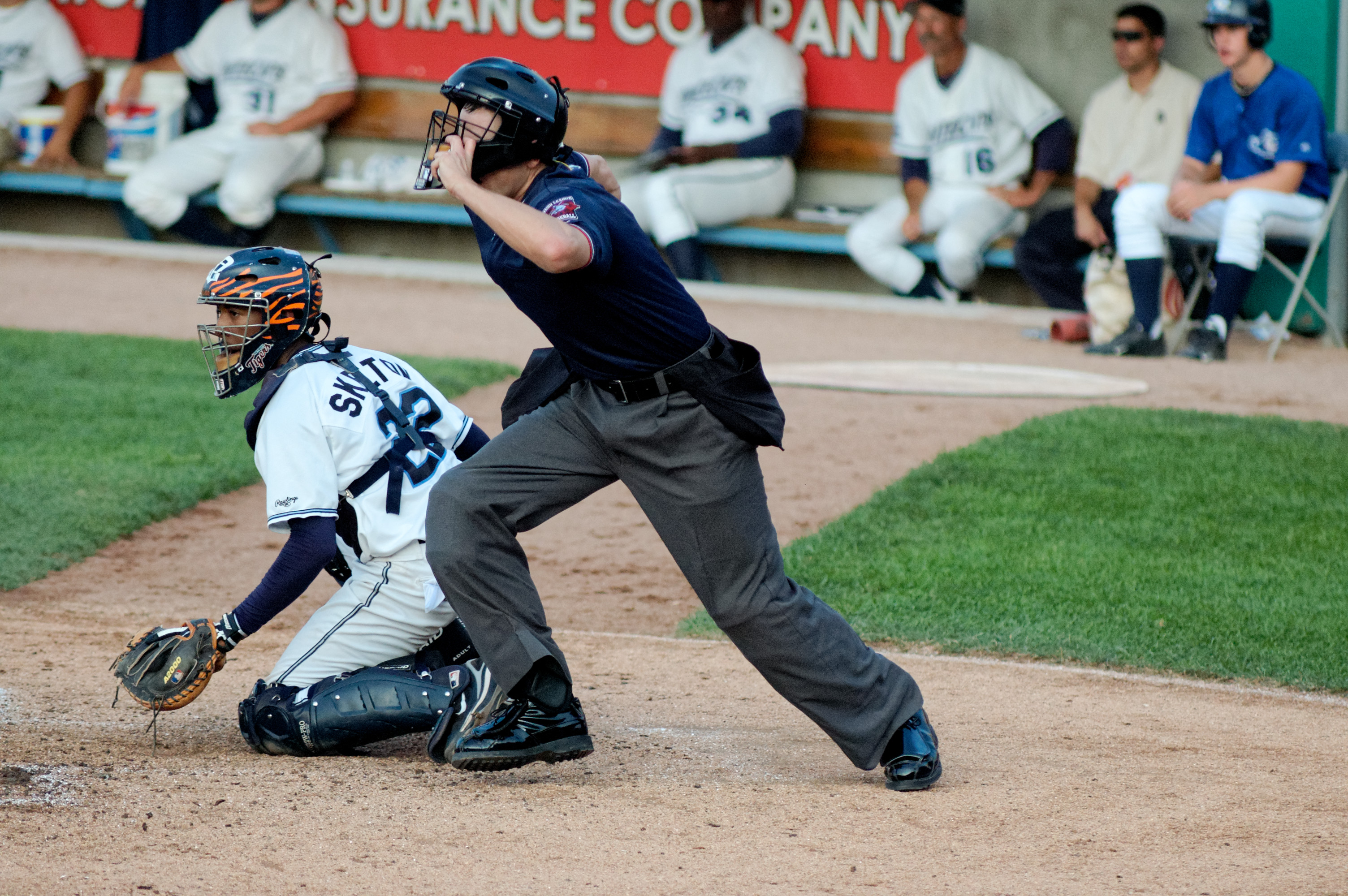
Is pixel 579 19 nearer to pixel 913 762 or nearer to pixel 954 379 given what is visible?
pixel 954 379

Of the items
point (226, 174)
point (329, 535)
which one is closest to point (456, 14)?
point (226, 174)

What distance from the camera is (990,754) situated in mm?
3465

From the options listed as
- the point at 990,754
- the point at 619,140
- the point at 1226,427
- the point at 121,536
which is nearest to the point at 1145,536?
the point at 1226,427

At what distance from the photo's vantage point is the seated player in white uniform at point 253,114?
1162cm

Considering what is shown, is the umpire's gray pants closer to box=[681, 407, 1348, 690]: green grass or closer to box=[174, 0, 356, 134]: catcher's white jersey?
box=[681, 407, 1348, 690]: green grass

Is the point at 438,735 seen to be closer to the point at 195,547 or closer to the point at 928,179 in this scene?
the point at 195,547

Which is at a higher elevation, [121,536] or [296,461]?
[296,461]

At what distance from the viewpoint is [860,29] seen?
1105 centimetres

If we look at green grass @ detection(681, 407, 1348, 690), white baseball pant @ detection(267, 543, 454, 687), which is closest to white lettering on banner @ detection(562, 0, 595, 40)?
green grass @ detection(681, 407, 1348, 690)

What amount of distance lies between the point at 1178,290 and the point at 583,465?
6403 mm

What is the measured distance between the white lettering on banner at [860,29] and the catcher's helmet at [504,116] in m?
8.33

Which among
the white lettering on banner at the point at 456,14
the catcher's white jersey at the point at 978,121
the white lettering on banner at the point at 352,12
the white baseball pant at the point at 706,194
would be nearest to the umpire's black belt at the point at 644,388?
the catcher's white jersey at the point at 978,121

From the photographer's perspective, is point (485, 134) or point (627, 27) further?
point (627, 27)

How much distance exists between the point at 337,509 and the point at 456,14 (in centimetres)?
947
